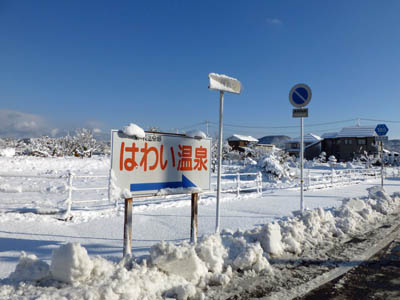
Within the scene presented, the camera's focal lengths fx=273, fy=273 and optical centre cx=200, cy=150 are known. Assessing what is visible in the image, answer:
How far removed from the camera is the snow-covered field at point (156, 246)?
2770mm

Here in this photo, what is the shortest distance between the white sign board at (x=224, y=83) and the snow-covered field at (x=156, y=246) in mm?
2422

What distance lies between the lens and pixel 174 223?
6.59 meters

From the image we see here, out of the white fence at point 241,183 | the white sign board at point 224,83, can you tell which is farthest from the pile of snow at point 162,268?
the white fence at point 241,183

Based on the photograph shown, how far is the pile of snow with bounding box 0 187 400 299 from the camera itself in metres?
2.72

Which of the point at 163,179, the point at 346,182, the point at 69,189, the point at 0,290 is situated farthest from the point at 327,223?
the point at 346,182

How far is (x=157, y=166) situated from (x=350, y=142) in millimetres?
60147

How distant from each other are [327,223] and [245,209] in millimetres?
3148

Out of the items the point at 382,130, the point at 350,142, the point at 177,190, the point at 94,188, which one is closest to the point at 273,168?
the point at 382,130

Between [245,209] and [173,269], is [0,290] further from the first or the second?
[245,209]

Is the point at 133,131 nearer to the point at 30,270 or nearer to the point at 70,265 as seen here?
the point at 70,265

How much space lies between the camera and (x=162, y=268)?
10.7 feet

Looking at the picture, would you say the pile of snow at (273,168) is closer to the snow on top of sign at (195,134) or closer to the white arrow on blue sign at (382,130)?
the white arrow on blue sign at (382,130)

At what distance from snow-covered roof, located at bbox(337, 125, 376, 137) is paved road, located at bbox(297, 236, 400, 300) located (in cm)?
5729

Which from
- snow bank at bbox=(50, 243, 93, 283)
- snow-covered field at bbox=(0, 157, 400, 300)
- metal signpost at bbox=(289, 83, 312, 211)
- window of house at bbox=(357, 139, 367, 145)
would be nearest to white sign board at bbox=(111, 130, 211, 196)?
snow-covered field at bbox=(0, 157, 400, 300)
